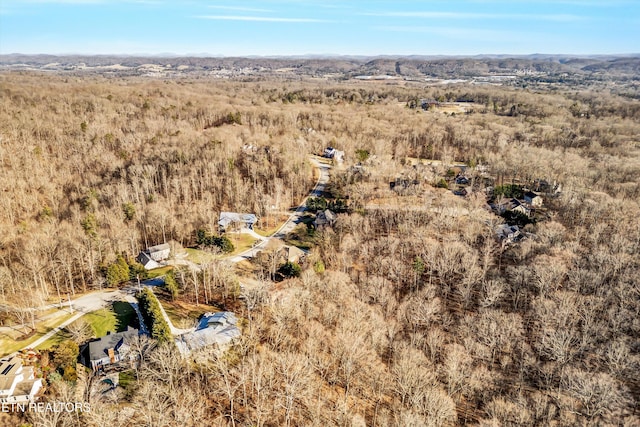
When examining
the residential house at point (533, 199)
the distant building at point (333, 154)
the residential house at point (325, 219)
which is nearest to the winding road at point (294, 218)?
the distant building at point (333, 154)

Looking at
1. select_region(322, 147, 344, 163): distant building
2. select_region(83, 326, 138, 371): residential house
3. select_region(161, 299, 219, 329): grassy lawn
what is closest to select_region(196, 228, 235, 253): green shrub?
select_region(161, 299, 219, 329): grassy lawn

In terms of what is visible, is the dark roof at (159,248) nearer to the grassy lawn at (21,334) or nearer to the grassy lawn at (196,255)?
the grassy lawn at (196,255)

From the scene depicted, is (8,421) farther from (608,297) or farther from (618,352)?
(608,297)

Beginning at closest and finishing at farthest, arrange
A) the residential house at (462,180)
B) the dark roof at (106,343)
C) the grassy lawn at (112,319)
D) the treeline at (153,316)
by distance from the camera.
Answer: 1. the dark roof at (106,343)
2. the treeline at (153,316)
3. the grassy lawn at (112,319)
4. the residential house at (462,180)

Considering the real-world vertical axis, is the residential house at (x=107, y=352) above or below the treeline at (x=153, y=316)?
below

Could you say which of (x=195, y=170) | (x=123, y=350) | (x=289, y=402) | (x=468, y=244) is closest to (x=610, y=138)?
(x=468, y=244)

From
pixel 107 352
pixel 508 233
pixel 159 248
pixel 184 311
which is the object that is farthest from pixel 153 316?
pixel 508 233
